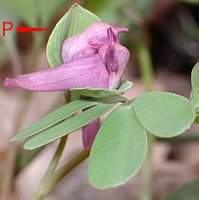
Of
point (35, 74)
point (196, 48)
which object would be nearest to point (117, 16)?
point (196, 48)

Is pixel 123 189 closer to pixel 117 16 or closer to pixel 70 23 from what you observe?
pixel 117 16

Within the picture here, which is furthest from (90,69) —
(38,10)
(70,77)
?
(38,10)

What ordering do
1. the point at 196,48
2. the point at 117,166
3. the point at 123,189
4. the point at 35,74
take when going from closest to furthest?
1. the point at 117,166
2. the point at 35,74
3. the point at 123,189
4. the point at 196,48

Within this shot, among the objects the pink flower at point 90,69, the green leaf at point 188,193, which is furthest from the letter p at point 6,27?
the pink flower at point 90,69

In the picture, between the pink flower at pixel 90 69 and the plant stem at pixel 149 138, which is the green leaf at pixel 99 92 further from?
the plant stem at pixel 149 138

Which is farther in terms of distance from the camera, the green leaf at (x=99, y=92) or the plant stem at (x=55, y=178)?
the plant stem at (x=55, y=178)
